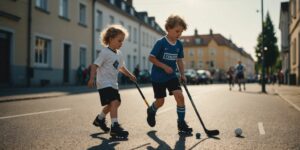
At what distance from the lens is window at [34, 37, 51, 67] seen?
2199 cm

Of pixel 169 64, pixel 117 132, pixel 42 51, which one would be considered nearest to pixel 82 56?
pixel 42 51

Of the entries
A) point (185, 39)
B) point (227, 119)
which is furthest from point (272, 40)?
point (227, 119)

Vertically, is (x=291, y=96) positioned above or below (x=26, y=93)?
below

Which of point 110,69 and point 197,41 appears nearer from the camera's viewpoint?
point 110,69

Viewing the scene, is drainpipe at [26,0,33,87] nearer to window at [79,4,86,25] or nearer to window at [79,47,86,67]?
window at [79,47,86,67]

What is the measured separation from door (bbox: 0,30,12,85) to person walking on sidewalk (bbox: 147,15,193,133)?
1469cm

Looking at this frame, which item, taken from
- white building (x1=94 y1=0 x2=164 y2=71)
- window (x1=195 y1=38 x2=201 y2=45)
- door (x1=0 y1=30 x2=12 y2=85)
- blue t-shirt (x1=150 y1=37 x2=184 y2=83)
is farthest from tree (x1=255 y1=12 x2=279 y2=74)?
blue t-shirt (x1=150 y1=37 x2=184 y2=83)

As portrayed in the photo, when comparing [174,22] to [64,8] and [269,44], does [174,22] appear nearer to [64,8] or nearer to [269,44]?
[64,8]

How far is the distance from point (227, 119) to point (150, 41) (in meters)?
44.9

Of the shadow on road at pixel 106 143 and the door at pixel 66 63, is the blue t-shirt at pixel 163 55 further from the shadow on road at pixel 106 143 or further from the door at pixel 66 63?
the door at pixel 66 63

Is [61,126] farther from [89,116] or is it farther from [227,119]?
[227,119]

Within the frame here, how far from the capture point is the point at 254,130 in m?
5.98

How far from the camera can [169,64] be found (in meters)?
5.87

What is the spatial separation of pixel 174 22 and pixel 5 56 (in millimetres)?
15519
